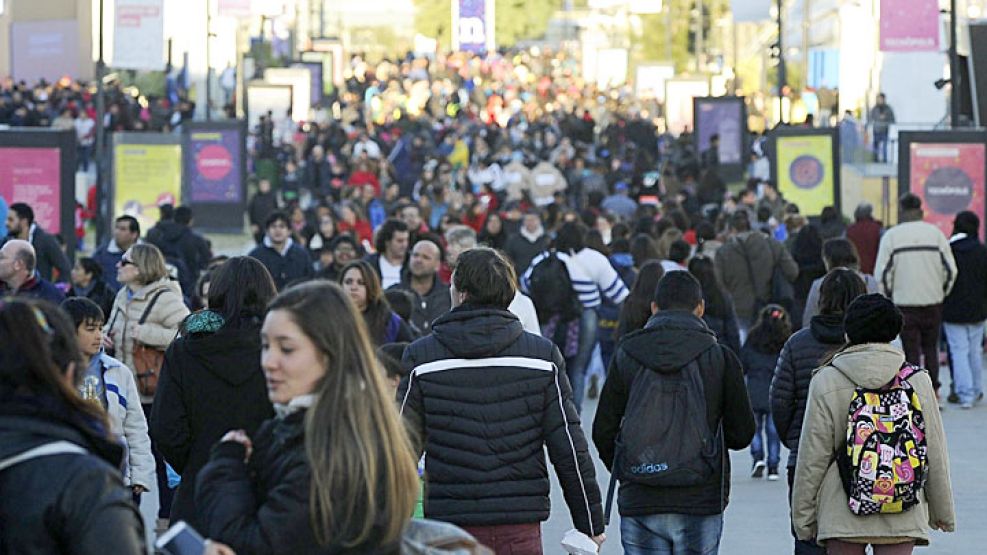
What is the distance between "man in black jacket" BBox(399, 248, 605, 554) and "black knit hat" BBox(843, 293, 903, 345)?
1.08 m

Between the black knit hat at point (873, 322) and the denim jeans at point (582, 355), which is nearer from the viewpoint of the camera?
the black knit hat at point (873, 322)

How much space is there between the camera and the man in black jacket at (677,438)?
720 cm

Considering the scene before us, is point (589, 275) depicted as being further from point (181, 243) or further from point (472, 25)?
point (472, 25)

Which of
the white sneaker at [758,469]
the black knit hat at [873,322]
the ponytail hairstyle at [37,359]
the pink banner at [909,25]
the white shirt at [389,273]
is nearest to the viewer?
the ponytail hairstyle at [37,359]

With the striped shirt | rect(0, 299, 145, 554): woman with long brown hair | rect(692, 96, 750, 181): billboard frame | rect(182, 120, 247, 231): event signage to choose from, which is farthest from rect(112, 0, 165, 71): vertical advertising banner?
rect(0, 299, 145, 554): woman with long brown hair

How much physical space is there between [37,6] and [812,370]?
159 ft

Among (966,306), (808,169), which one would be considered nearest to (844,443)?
(966,306)

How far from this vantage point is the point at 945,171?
20078 millimetres

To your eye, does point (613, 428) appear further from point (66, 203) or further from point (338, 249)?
point (66, 203)

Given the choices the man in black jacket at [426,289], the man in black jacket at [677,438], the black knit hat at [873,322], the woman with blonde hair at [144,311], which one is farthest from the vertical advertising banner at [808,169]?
the black knit hat at [873,322]

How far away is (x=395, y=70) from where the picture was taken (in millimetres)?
68625

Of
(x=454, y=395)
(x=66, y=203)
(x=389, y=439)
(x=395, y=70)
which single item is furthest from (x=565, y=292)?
(x=395, y=70)

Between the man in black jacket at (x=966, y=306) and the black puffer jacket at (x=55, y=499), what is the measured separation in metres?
12.8

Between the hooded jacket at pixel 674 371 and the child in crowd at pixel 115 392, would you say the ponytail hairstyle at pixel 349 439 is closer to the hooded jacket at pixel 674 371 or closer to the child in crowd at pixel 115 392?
the hooded jacket at pixel 674 371
